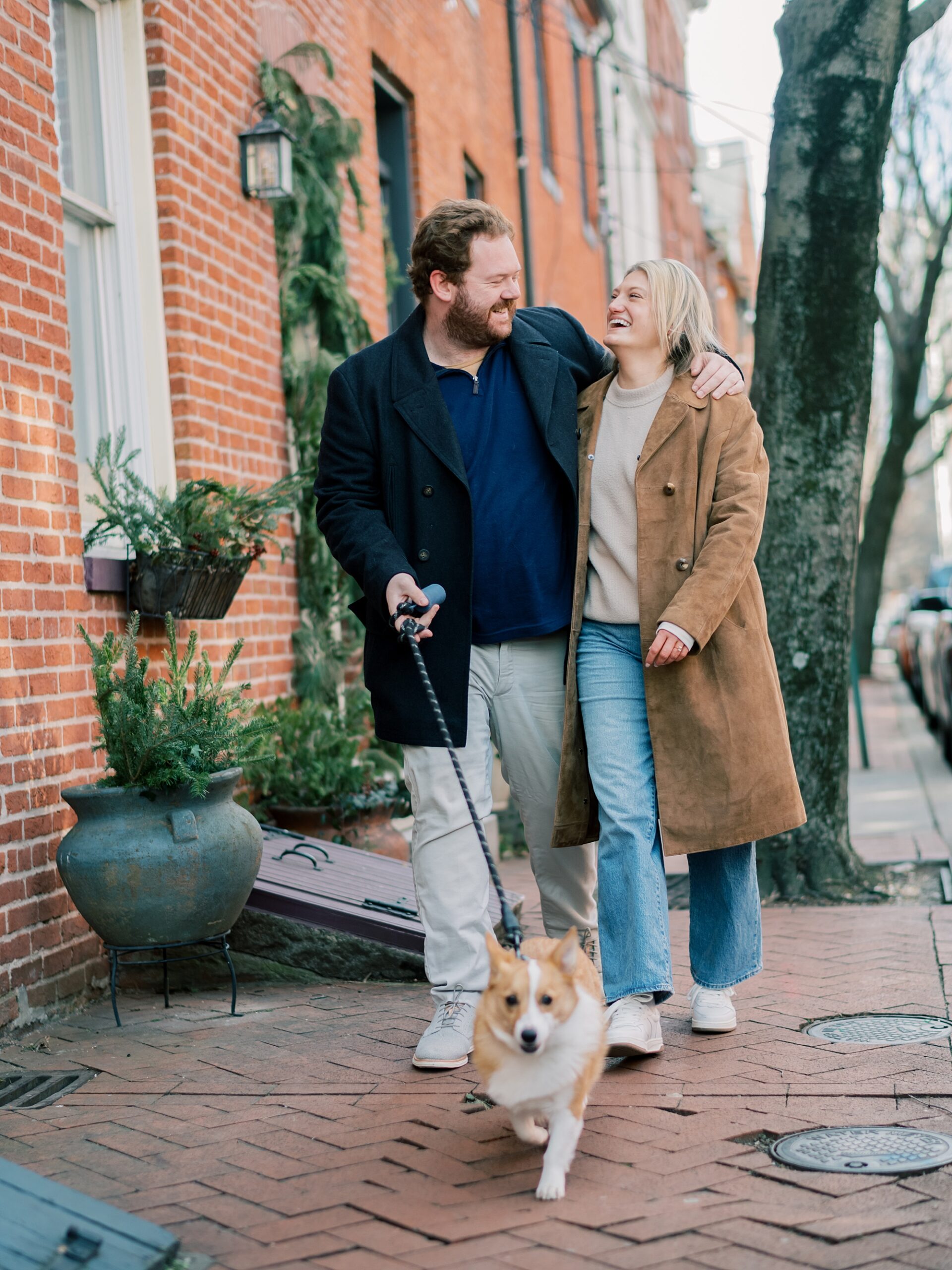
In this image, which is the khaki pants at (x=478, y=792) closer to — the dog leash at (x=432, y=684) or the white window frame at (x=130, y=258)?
the dog leash at (x=432, y=684)

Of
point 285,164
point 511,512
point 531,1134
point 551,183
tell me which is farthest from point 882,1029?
point 551,183

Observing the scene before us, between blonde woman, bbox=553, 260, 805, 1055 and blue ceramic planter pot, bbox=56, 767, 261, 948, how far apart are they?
1.10 m

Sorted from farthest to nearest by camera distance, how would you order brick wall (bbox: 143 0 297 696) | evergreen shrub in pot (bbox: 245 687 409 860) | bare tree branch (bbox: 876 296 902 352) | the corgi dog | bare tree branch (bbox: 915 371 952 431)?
bare tree branch (bbox: 876 296 902 352) → bare tree branch (bbox: 915 371 952 431) → evergreen shrub in pot (bbox: 245 687 409 860) → brick wall (bbox: 143 0 297 696) → the corgi dog

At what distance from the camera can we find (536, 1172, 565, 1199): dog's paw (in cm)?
274

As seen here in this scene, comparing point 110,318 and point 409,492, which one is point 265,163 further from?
point 409,492

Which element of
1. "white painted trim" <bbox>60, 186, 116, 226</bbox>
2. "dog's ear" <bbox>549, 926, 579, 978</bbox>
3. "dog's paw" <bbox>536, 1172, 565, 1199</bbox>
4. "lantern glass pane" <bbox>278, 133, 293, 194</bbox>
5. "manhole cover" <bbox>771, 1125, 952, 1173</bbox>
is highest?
"lantern glass pane" <bbox>278, 133, 293, 194</bbox>

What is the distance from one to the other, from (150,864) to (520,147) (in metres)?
10.0

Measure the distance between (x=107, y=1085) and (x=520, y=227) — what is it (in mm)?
10447

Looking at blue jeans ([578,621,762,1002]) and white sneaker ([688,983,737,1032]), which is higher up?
blue jeans ([578,621,762,1002])

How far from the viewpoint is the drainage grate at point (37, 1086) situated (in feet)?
11.6

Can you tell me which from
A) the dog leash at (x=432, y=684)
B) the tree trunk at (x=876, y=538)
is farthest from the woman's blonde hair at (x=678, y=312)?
the tree trunk at (x=876, y=538)

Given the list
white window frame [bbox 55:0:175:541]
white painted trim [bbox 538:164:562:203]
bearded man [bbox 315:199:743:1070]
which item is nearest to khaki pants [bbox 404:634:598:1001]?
bearded man [bbox 315:199:743:1070]

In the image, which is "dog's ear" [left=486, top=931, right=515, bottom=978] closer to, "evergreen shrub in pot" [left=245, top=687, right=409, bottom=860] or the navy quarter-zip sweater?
the navy quarter-zip sweater

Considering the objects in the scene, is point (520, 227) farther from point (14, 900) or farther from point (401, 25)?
point (14, 900)
